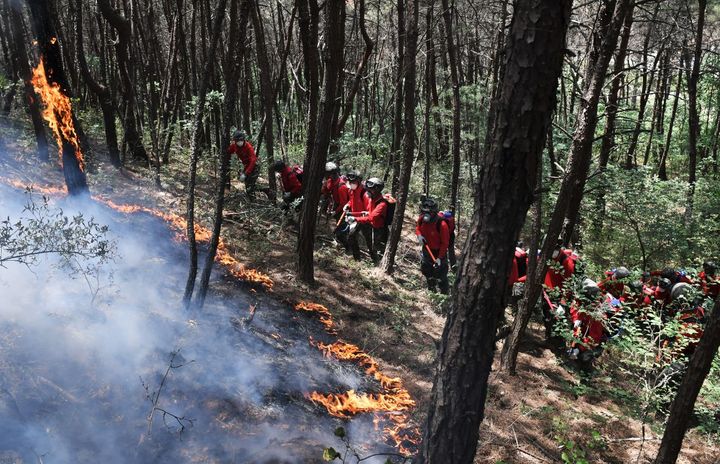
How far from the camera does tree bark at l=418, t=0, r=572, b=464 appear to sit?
2840 millimetres

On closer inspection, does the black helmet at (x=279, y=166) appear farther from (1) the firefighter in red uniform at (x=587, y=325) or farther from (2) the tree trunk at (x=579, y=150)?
(1) the firefighter in red uniform at (x=587, y=325)

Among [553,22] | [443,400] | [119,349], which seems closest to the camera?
[553,22]

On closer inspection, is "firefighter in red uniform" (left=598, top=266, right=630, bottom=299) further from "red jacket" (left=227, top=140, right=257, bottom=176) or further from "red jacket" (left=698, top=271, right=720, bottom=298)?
"red jacket" (left=227, top=140, right=257, bottom=176)

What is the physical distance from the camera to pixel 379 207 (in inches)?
431

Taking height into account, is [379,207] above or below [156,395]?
above

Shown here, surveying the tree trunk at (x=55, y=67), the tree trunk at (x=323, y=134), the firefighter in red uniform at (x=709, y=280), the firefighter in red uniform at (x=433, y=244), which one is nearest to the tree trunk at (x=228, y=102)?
the tree trunk at (x=323, y=134)

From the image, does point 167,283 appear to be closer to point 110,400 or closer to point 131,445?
point 110,400

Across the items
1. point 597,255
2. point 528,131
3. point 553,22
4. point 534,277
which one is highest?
point 553,22

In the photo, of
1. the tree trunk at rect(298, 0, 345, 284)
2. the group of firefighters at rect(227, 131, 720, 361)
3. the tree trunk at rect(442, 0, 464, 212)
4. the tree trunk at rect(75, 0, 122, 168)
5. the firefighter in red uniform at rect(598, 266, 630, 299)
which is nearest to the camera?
the group of firefighters at rect(227, 131, 720, 361)

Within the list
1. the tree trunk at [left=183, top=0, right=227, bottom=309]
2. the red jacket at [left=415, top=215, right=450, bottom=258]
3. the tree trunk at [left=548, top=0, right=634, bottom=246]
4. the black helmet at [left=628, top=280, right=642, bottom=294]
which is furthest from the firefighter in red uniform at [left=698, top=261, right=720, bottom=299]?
the tree trunk at [left=183, top=0, right=227, bottom=309]

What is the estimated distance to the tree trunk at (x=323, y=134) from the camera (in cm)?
756

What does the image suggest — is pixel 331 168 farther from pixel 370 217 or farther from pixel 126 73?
pixel 126 73

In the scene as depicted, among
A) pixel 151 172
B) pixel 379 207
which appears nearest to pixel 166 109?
pixel 151 172

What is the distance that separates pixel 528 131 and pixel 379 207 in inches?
317
